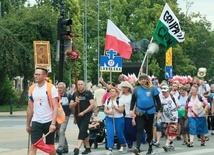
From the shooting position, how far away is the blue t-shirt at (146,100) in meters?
13.6

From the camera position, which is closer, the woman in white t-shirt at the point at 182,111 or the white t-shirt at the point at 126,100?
the white t-shirt at the point at 126,100

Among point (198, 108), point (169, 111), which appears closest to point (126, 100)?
point (169, 111)

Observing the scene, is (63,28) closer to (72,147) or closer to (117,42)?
(72,147)

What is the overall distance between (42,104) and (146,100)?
4214 mm

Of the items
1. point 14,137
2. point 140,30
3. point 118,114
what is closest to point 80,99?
point 118,114

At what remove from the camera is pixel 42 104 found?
32.7ft

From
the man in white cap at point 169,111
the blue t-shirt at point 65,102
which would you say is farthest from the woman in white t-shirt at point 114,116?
the man in white cap at point 169,111

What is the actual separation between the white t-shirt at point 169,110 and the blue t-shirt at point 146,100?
1829 mm

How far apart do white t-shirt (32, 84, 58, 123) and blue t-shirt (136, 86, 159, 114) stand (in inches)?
159

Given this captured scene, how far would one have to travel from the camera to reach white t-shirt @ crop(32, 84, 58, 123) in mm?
9961

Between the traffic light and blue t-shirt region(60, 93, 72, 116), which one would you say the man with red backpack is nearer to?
blue t-shirt region(60, 93, 72, 116)

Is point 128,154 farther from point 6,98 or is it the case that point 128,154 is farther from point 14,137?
point 6,98

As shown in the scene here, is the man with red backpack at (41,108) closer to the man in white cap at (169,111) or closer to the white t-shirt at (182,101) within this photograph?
the man in white cap at (169,111)

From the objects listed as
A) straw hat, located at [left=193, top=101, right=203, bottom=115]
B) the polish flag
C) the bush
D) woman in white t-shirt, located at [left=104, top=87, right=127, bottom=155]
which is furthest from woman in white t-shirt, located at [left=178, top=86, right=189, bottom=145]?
the bush
